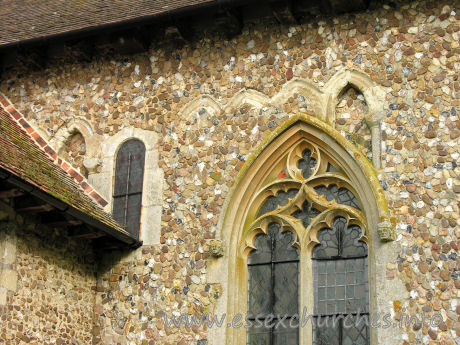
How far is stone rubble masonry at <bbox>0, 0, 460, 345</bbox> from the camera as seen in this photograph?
399 inches

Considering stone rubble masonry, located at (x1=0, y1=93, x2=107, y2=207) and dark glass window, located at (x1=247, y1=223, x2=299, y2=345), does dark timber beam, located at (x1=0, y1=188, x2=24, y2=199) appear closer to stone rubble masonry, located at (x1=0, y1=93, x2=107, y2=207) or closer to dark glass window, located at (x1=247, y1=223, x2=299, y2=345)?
stone rubble masonry, located at (x1=0, y1=93, x2=107, y2=207)

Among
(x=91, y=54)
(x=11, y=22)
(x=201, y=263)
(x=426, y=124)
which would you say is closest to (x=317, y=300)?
(x=201, y=263)

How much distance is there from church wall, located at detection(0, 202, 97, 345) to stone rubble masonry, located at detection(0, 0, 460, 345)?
0.25ft

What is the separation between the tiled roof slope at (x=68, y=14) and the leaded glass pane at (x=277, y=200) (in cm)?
263

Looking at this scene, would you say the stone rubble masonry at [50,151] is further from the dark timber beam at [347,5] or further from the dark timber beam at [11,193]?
the dark timber beam at [347,5]

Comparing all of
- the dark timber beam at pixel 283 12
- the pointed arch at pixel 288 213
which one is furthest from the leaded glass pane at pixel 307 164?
the dark timber beam at pixel 283 12

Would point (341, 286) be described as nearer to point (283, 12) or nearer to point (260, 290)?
point (260, 290)

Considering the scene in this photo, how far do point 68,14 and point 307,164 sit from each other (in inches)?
178

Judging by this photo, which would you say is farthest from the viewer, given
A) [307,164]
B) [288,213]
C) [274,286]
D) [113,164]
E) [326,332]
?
[113,164]

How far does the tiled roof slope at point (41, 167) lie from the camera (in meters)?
10.4

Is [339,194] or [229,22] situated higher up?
[229,22]

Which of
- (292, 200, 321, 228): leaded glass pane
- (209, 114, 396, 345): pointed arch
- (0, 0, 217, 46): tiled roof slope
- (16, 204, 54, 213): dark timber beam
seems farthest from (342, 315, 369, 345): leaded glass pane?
(0, 0, 217, 46): tiled roof slope

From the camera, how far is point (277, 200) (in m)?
11.3

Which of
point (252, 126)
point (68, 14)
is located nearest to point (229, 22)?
point (252, 126)
